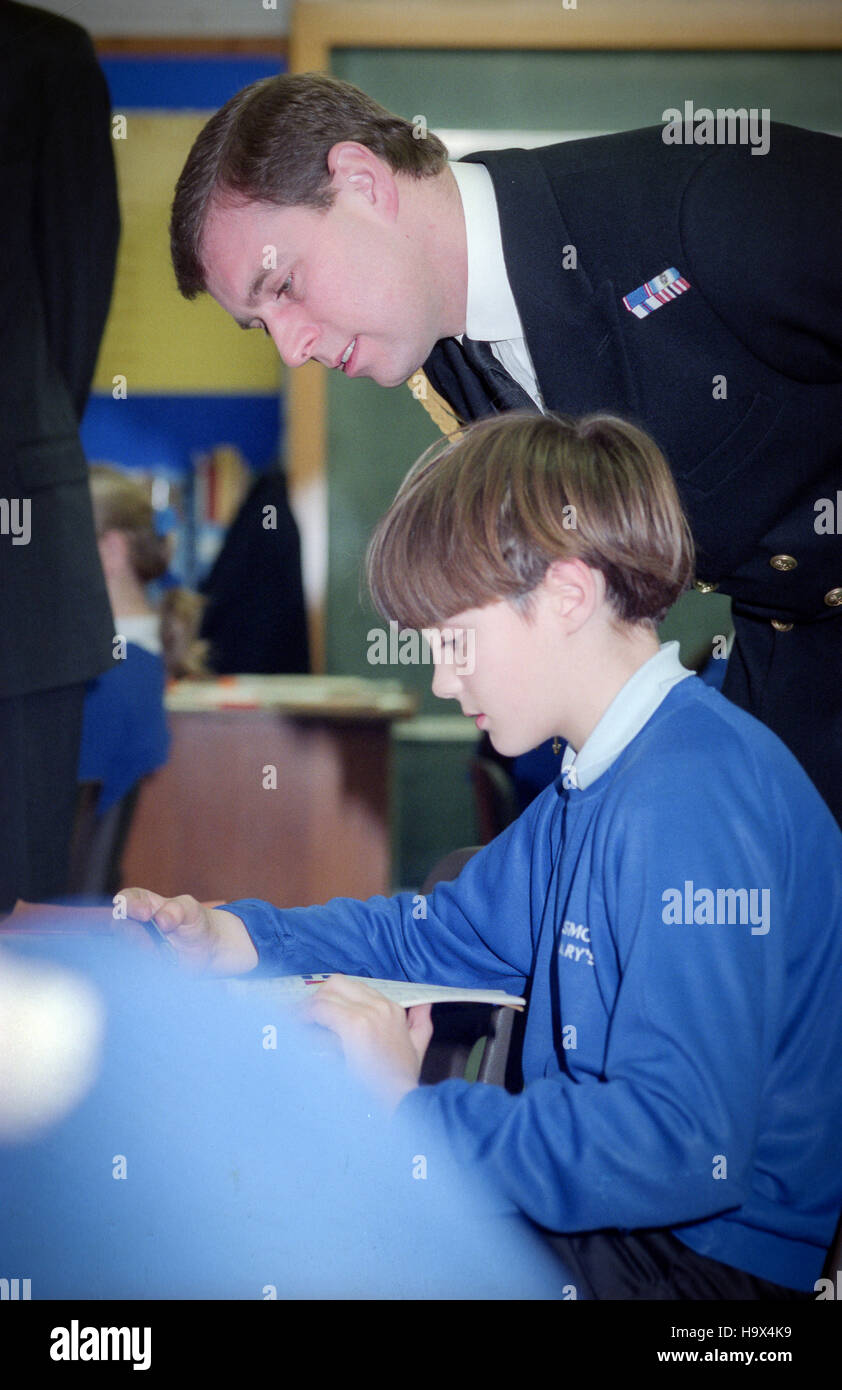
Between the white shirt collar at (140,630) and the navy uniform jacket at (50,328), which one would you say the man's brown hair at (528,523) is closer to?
the navy uniform jacket at (50,328)

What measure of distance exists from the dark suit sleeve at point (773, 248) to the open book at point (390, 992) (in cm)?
53

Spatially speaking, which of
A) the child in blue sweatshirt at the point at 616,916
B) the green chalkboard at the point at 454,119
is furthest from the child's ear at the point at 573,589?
the green chalkboard at the point at 454,119

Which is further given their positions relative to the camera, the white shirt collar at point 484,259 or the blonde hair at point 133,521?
the blonde hair at point 133,521

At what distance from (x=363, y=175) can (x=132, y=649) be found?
121cm

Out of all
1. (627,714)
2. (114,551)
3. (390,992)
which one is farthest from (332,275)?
(114,551)

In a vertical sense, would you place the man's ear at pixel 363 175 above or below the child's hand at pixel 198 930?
above

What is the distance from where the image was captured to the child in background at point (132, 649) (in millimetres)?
1937

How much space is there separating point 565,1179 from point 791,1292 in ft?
0.68

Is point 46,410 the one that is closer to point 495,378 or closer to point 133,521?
point 495,378

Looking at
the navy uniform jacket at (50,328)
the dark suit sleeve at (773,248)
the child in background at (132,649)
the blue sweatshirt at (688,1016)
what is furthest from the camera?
the child in background at (132,649)

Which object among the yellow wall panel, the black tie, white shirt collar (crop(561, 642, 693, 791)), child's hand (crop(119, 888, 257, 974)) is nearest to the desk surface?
the yellow wall panel

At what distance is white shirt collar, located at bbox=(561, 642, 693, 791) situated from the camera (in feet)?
2.69

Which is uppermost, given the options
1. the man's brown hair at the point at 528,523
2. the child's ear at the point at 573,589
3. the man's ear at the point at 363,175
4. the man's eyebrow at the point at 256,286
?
→ the man's ear at the point at 363,175

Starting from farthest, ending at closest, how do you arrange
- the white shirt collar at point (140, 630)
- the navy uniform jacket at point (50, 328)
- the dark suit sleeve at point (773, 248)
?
the white shirt collar at point (140, 630) < the navy uniform jacket at point (50, 328) < the dark suit sleeve at point (773, 248)
